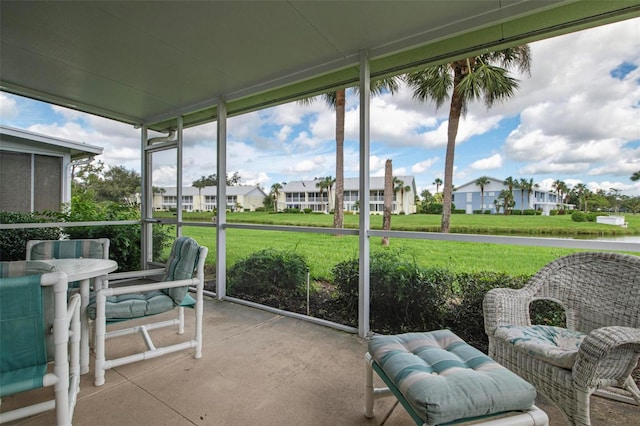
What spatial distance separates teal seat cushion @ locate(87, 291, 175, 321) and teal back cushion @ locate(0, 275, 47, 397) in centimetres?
79

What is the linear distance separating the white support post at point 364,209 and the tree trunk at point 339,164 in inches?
25.3

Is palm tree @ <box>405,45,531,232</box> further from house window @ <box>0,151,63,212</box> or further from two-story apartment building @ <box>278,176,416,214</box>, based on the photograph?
house window @ <box>0,151,63,212</box>

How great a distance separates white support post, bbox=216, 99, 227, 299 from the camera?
404cm

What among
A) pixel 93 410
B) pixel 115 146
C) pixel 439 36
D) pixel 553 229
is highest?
pixel 439 36

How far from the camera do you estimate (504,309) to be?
184 cm

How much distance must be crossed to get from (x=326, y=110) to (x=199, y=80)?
157 cm

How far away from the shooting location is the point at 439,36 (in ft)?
8.08

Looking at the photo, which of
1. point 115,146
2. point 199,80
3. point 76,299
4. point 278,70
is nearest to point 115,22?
point 199,80

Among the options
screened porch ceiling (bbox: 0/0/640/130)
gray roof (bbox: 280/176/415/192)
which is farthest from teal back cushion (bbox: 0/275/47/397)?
gray roof (bbox: 280/176/415/192)

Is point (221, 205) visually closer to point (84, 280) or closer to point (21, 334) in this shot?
point (84, 280)

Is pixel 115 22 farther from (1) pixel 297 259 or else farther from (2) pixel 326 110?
(1) pixel 297 259

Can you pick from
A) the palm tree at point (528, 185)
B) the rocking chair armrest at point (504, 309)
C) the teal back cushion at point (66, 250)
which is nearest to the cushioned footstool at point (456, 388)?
the rocking chair armrest at point (504, 309)

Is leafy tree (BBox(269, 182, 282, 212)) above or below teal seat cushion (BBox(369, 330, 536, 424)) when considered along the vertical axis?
above

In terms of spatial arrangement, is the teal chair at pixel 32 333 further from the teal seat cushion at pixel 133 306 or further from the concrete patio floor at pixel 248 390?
the teal seat cushion at pixel 133 306
